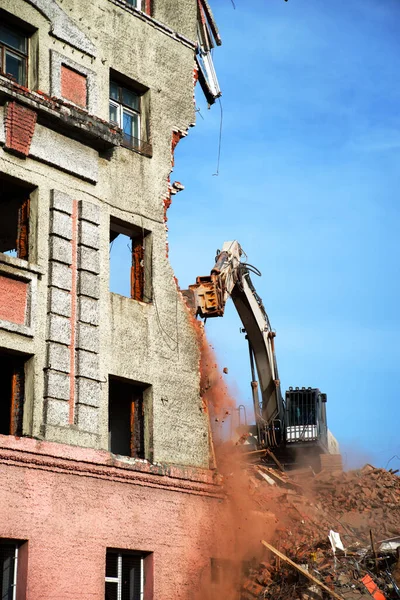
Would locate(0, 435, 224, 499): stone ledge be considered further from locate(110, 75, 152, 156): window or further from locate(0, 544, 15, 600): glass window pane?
locate(110, 75, 152, 156): window

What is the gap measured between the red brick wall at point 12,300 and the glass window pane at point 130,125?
4758 millimetres

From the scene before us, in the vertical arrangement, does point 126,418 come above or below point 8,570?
above

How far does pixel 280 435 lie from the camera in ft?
84.3

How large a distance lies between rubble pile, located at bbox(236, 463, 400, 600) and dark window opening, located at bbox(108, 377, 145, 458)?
301 centimetres

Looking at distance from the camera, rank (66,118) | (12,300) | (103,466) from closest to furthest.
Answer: (12,300)
(103,466)
(66,118)

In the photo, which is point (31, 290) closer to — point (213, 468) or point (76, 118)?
point (76, 118)

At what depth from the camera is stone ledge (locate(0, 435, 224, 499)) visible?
45.4 feet

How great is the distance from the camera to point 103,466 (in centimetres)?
1518

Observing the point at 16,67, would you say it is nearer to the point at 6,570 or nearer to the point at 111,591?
the point at 6,570

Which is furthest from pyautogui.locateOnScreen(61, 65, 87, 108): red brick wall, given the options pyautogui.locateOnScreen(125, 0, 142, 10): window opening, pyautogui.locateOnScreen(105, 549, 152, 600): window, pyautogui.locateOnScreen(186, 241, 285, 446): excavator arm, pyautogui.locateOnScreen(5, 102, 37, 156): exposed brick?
pyautogui.locateOnScreen(105, 549, 152, 600): window

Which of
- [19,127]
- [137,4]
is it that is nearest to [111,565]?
[19,127]

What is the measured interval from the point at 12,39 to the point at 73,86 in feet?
4.49

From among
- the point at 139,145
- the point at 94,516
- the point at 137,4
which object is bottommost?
the point at 94,516

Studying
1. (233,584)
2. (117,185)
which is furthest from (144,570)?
(117,185)
